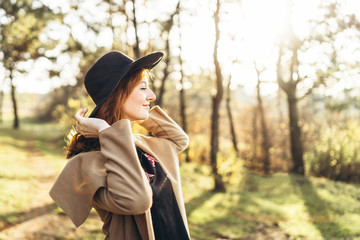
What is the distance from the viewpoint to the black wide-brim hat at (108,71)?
1654 millimetres

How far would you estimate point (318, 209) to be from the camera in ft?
24.5

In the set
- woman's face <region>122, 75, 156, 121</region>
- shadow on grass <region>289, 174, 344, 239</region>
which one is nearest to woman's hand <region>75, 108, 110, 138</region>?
woman's face <region>122, 75, 156, 121</region>

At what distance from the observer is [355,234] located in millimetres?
5477

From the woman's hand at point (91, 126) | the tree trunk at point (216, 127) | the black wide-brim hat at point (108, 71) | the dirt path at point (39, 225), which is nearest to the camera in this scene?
the woman's hand at point (91, 126)

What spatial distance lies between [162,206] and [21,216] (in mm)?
5033

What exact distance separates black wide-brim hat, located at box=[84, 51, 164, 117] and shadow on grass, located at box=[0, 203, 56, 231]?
4.46m

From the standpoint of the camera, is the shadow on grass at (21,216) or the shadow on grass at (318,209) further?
the shadow on grass at (318,209)

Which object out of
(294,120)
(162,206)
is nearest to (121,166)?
(162,206)

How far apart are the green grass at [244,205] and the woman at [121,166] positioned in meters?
3.69

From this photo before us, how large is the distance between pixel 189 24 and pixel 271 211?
31.8 feet

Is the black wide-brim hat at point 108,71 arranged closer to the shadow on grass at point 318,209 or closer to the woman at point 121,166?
the woman at point 121,166

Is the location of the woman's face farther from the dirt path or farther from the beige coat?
the dirt path

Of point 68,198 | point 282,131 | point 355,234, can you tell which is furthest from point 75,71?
point 68,198

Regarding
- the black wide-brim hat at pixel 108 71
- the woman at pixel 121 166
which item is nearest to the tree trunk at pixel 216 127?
the woman at pixel 121 166
